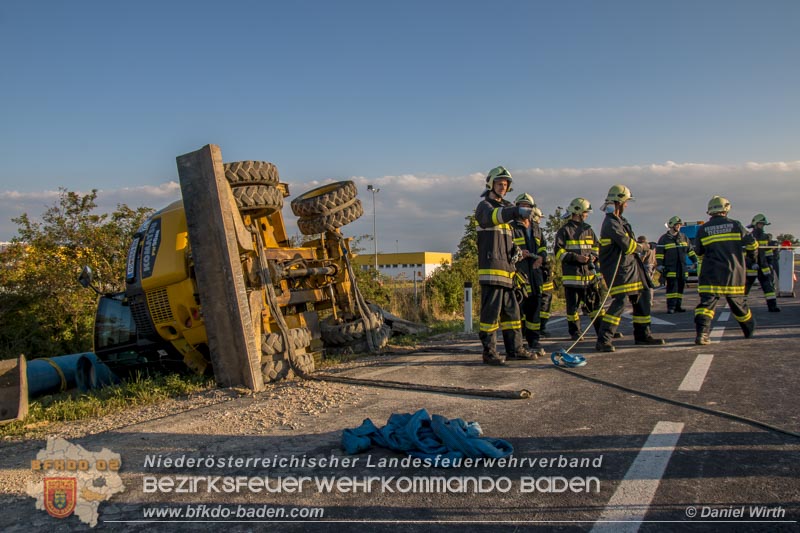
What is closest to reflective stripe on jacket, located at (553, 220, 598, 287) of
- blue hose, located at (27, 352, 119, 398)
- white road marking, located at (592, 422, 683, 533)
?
white road marking, located at (592, 422, 683, 533)

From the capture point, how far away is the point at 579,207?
902 centimetres

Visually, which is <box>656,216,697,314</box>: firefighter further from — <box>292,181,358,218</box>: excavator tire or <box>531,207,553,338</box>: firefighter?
<box>292,181,358,218</box>: excavator tire

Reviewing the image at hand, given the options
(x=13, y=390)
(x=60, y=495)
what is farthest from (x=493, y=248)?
(x=13, y=390)

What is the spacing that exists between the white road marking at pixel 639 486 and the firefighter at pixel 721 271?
4.55m

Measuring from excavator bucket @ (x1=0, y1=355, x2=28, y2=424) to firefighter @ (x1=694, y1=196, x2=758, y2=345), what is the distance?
804 cm

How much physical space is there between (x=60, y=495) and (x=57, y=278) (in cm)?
874

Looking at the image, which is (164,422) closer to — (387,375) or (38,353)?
(387,375)

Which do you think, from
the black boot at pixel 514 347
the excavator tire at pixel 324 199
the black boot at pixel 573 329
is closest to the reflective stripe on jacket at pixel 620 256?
the black boot at pixel 573 329

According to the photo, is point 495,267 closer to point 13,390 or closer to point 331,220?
point 331,220

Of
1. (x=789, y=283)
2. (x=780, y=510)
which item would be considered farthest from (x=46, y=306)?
(x=789, y=283)

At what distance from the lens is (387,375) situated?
6.43 metres

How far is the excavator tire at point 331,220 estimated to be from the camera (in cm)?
808

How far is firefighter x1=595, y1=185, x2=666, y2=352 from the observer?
24.8 ft

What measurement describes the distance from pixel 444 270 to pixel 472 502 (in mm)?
12902
